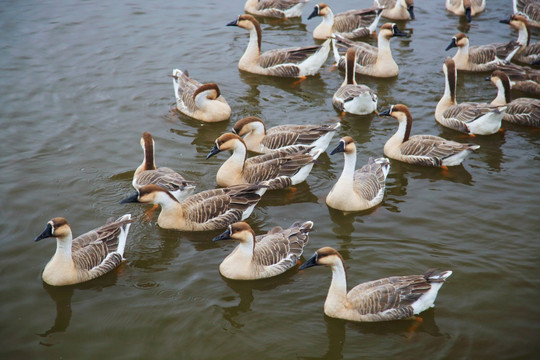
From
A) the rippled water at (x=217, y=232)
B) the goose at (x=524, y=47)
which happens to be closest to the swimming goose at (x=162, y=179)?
the rippled water at (x=217, y=232)

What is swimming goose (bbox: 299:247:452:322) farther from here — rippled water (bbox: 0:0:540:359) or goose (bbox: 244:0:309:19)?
goose (bbox: 244:0:309:19)

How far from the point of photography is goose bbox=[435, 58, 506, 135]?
41.5ft

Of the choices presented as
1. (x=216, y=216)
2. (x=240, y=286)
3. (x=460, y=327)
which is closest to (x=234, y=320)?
(x=240, y=286)

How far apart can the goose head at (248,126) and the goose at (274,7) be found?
8.76 metres

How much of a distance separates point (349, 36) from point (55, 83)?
8950 millimetres

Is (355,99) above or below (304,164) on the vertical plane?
above

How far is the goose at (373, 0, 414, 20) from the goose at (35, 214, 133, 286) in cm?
1337

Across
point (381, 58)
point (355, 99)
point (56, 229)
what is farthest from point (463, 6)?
point (56, 229)

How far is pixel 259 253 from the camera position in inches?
339

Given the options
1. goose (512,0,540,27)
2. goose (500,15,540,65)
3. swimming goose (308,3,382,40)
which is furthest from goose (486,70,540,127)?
goose (512,0,540,27)

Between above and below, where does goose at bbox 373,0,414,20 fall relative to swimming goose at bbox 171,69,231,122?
above

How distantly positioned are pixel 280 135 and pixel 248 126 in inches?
26.9

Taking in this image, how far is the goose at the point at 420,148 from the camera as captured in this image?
453 inches

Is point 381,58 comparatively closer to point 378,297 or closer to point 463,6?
point 463,6
